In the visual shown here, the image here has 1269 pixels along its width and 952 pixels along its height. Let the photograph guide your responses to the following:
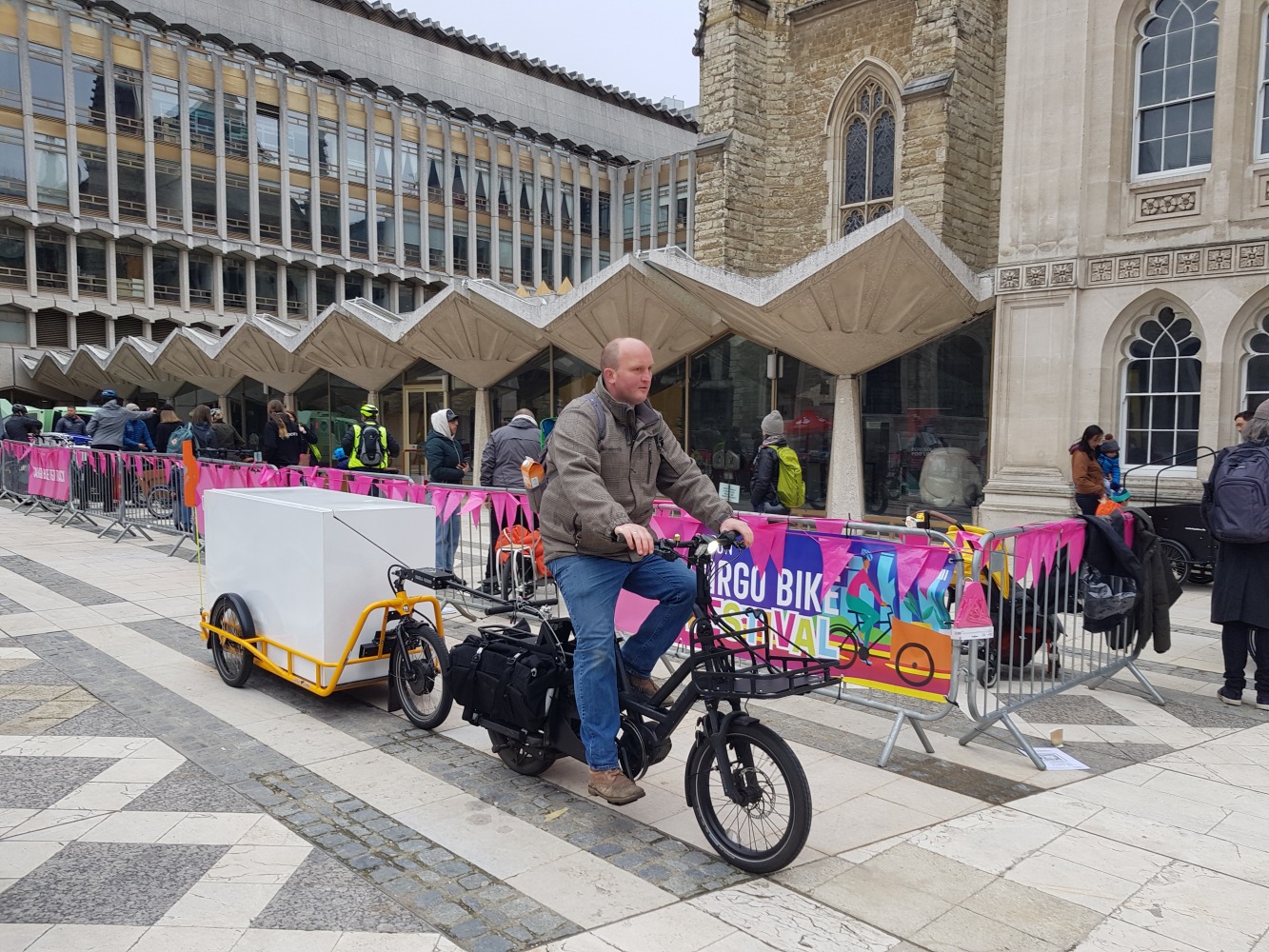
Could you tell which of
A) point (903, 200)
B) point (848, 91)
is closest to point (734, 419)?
point (903, 200)

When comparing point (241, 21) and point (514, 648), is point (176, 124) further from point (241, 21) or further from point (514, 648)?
point (514, 648)

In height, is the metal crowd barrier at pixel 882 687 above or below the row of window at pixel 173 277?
below

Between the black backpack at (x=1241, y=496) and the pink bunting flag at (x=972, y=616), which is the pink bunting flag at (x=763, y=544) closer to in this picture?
the pink bunting flag at (x=972, y=616)

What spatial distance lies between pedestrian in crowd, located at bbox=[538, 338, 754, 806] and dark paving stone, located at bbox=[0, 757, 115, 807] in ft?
8.35

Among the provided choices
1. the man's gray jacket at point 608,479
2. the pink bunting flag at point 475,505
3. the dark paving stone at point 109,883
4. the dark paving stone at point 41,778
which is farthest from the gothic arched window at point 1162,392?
the dark paving stone at point 41,778

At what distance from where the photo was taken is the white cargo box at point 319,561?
5.51 m

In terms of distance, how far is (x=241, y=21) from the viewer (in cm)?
4512

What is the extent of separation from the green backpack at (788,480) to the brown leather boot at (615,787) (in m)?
5.84

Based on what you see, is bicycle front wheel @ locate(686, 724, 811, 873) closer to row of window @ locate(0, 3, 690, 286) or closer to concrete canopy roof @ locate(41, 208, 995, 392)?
concrete canopy roof @ locate(41, 208, 995, 392)

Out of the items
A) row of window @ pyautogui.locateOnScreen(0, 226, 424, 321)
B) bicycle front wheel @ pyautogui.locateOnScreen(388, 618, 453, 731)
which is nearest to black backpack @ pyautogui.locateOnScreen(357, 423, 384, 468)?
bicycle front wheel @ pyautogui.locateOnScreen(388, 618, 453, 731)

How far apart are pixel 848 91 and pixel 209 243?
31658mm

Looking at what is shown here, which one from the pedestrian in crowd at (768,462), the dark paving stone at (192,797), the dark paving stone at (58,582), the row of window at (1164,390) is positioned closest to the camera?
the dark paving stone at (192,797)

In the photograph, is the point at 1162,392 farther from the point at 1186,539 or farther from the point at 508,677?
the point at 508,677

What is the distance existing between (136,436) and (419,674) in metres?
13.0
